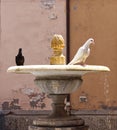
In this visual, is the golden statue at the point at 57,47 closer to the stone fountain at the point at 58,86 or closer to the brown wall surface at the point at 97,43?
the stone fountain at the point at 58,86

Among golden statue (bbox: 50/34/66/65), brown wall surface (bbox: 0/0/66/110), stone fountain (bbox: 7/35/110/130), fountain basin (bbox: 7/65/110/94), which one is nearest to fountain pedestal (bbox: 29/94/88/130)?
stone fountain (bbox: 7/35/110/130)

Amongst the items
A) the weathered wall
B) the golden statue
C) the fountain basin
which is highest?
the golden statue

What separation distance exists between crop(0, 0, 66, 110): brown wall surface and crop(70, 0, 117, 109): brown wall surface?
0.81 feet

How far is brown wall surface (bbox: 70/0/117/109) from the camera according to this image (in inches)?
378

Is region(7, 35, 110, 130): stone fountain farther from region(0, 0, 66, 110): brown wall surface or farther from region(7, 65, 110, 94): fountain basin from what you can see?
region(0, 0, 66, 110): brown wall surface

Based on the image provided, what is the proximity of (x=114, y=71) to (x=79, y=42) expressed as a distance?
773 mm

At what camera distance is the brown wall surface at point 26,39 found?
31.6 feet

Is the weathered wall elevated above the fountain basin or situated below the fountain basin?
below

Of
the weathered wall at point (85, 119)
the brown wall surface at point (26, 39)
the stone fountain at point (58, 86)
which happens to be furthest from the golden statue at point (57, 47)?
the brown wall surface at point (26, 39)

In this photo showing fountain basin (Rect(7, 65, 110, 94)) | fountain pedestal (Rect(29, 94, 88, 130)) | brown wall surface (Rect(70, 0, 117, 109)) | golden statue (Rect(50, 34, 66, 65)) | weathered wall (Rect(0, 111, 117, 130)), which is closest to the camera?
fountain basin (Rect(7, 65, 110, 94))

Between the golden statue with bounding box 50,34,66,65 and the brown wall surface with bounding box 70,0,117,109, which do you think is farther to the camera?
the brown wall surface with bounding box 70,0,117,109

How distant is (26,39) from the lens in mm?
9695

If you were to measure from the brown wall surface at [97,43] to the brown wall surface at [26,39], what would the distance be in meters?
0.25

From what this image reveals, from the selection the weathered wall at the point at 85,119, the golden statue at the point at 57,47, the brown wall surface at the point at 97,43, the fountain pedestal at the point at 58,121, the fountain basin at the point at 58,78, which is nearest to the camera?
the fountain basin at the point at 58,78
